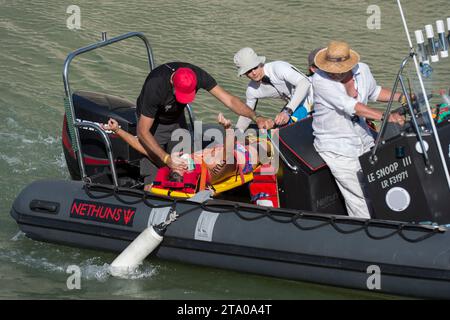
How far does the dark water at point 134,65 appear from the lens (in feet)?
18.9

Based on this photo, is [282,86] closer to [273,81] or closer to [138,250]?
[273,81]

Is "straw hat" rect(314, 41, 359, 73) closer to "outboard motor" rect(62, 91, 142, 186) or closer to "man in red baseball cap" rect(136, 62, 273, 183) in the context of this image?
"man in red baseball cap" rect(136, 62, 273, 183)

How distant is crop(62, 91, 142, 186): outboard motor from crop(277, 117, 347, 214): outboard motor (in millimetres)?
1280

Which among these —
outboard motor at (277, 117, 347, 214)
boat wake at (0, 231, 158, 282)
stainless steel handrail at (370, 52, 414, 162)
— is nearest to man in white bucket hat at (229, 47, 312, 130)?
outboard motor at (277, 117, 347, 214)

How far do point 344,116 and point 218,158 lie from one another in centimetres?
93

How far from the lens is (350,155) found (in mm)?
5480

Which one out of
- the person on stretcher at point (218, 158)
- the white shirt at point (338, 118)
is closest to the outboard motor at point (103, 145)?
the person on stretcher at point (218, 158)

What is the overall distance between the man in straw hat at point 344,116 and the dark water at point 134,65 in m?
0.49

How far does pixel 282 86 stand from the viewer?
20.6 feet

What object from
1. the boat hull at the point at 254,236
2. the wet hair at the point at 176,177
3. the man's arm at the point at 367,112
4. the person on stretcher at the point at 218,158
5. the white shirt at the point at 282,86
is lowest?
the boat hull at the point at 254,236

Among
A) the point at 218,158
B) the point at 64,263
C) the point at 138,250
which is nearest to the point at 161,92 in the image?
the point at 218,158

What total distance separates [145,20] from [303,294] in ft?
20.3

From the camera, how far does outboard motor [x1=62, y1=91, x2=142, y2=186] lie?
647 centimetres

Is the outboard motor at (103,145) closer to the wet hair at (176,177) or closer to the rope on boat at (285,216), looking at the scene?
the rope on boat at (285,216)
